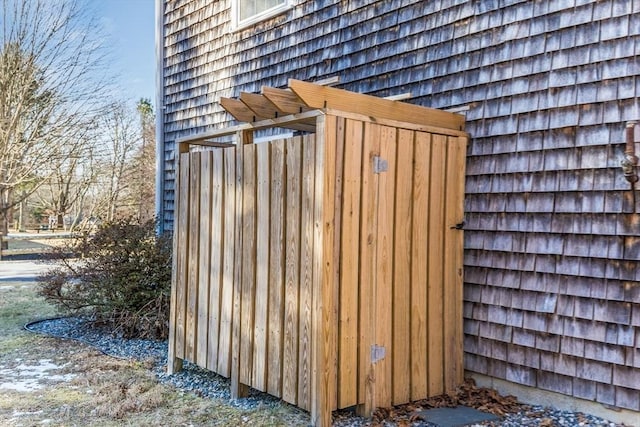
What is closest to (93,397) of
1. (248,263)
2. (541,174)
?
(248,263)

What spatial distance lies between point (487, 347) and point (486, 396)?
0.33 m

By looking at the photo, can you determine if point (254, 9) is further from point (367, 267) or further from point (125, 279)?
point (367, 267)

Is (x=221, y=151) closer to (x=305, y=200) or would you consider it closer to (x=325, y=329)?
(x=305, y=200)

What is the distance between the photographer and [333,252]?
10.1 feet

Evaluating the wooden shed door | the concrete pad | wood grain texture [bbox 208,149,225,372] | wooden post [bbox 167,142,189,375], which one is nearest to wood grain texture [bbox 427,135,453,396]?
the wooden shed door

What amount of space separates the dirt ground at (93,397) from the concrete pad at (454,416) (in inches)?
30.5

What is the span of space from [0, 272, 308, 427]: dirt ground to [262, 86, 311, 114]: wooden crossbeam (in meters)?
1.86

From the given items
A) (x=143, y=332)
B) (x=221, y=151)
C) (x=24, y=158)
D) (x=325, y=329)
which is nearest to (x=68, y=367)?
(x=143, y=332)

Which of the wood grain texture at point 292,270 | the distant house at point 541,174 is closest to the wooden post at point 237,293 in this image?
the wood grain texture at point 292,270

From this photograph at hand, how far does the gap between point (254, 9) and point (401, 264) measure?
402 centimetres

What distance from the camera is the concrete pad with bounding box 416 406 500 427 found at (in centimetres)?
314

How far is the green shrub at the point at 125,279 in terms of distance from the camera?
5340 mm

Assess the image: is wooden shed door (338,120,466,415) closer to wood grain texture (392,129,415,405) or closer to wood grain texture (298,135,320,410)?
wood grain texture (392,129,415,405)

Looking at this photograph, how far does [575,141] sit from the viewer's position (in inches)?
130
